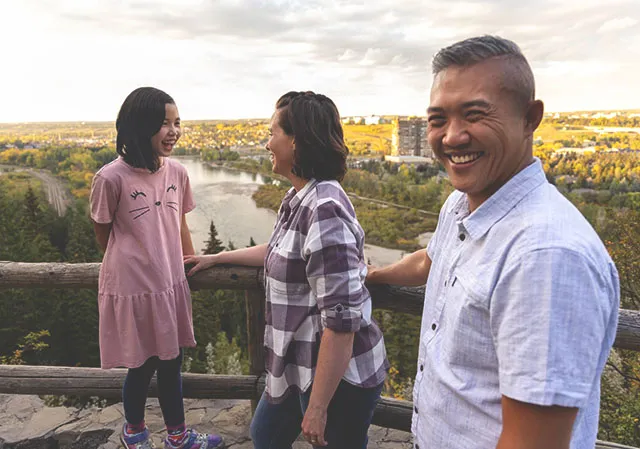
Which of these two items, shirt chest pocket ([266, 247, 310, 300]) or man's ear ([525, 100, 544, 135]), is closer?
man's ear ([525, 100, 544, 135])

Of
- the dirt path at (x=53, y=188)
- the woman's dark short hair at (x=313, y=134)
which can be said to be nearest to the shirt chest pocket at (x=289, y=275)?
the woman's dark short hair at (x=313, y=134)

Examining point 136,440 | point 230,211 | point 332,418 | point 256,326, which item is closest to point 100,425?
point 136,440

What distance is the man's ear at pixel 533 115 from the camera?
2.91 ft

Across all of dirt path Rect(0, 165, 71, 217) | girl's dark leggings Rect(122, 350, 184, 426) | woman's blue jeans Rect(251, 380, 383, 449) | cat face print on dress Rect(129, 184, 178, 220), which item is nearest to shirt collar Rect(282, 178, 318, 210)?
woman's blue jeans Rect(251, 380, 383, 449)

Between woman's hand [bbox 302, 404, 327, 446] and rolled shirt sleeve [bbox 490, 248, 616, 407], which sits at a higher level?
rolled shirt sleeve [bbox 490, 248, 616, 407]

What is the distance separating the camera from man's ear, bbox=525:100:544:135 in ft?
2.91

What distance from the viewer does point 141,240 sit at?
180 centimetres

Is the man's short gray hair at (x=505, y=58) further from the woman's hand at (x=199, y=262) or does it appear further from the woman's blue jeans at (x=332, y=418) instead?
the woman's hand at (x=199, y=262)

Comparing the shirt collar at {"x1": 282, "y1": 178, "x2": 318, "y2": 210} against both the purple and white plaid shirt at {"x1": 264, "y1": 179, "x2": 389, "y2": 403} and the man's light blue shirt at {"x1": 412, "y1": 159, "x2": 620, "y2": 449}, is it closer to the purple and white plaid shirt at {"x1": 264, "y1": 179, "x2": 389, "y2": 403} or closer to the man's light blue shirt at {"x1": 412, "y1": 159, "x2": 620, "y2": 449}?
the purple and white plaid shirt at {"x1": 264, "y1": 179, "x2": 389, "y2": 403}

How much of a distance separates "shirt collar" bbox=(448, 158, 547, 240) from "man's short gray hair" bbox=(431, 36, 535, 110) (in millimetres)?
133

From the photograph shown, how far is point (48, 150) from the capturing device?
54781mm

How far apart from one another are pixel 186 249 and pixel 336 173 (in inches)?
38.3

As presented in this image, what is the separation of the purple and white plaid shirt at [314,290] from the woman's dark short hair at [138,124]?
2.16 ft

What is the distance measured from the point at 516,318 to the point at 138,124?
1.54 metres
